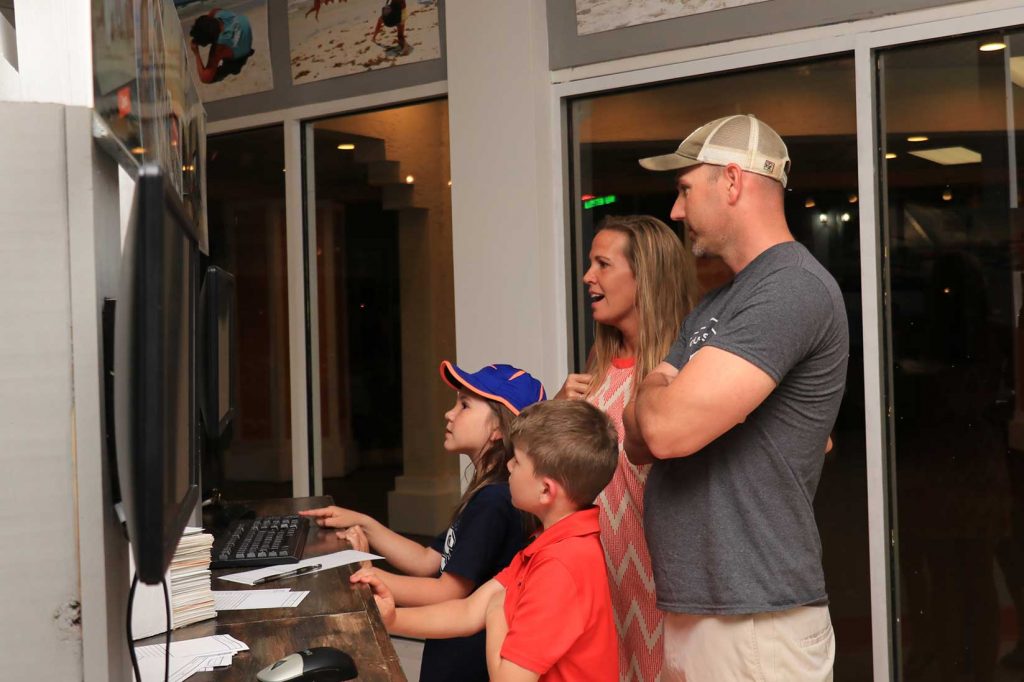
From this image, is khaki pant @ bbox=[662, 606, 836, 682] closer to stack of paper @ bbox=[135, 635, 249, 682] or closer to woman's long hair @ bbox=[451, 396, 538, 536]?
woman's long hair @ bbox=[451, 396, 538, 536]

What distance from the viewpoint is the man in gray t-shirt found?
1698 mm

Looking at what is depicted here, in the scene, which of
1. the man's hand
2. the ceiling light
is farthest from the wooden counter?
the ceiling light

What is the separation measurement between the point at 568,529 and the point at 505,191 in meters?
2.05

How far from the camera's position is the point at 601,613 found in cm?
176

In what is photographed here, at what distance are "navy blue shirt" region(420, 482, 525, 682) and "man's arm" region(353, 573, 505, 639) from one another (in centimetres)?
12

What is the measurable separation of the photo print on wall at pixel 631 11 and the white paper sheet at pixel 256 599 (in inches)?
87.4

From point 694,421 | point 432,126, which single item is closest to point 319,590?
point 694,421

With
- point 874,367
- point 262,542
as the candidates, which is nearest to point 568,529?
point 262,542

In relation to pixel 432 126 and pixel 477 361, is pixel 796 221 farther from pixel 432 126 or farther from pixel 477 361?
pixel 432 126

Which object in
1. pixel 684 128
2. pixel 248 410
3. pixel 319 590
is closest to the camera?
pixel 319 590

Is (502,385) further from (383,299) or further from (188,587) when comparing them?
(383,299)

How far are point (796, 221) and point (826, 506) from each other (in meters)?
0.89

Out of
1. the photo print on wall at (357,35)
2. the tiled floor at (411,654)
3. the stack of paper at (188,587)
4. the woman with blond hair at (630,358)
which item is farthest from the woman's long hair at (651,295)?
Answer: the tiled floor at (411,654)

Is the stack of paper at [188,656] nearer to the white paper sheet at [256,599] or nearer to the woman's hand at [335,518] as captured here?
the white paper sheet at [256,599]
